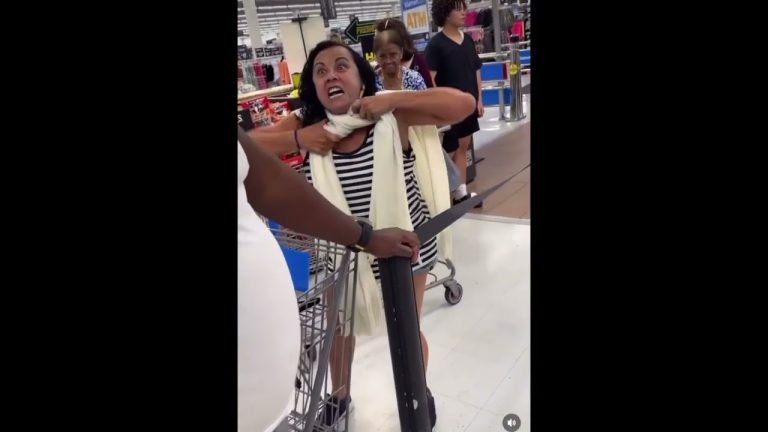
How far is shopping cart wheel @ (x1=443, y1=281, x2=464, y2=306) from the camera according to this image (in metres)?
2.62

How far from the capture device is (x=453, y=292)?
8.64 feet

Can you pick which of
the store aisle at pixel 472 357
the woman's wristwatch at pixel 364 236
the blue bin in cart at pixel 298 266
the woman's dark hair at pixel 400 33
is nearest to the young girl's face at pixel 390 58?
the woman's dark hair at pixel 400 33

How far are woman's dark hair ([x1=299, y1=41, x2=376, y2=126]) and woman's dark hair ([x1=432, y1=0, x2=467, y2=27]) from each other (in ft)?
7.61

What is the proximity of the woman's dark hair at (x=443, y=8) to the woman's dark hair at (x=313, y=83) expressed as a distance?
2319mm

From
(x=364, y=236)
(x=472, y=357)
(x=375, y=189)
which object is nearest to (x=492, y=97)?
(x=472, y=357)

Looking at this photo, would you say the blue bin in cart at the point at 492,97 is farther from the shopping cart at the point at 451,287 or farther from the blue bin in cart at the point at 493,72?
the shopping cart at the point at 451,287

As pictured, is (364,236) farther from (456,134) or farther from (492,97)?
(492,97)

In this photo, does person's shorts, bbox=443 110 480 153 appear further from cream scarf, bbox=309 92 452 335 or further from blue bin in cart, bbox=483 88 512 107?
blue bin in cart, bbox=483 88 512 107

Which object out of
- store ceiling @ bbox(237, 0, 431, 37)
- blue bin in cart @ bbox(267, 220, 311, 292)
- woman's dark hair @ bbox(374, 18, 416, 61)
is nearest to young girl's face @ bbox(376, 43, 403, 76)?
woman's dark hair @ bbox(374, 18, 416, 61)

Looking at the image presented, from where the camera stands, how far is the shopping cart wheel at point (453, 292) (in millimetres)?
2617

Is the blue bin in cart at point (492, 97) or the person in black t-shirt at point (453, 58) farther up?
the person in black t-shirt at point (453, 58)
